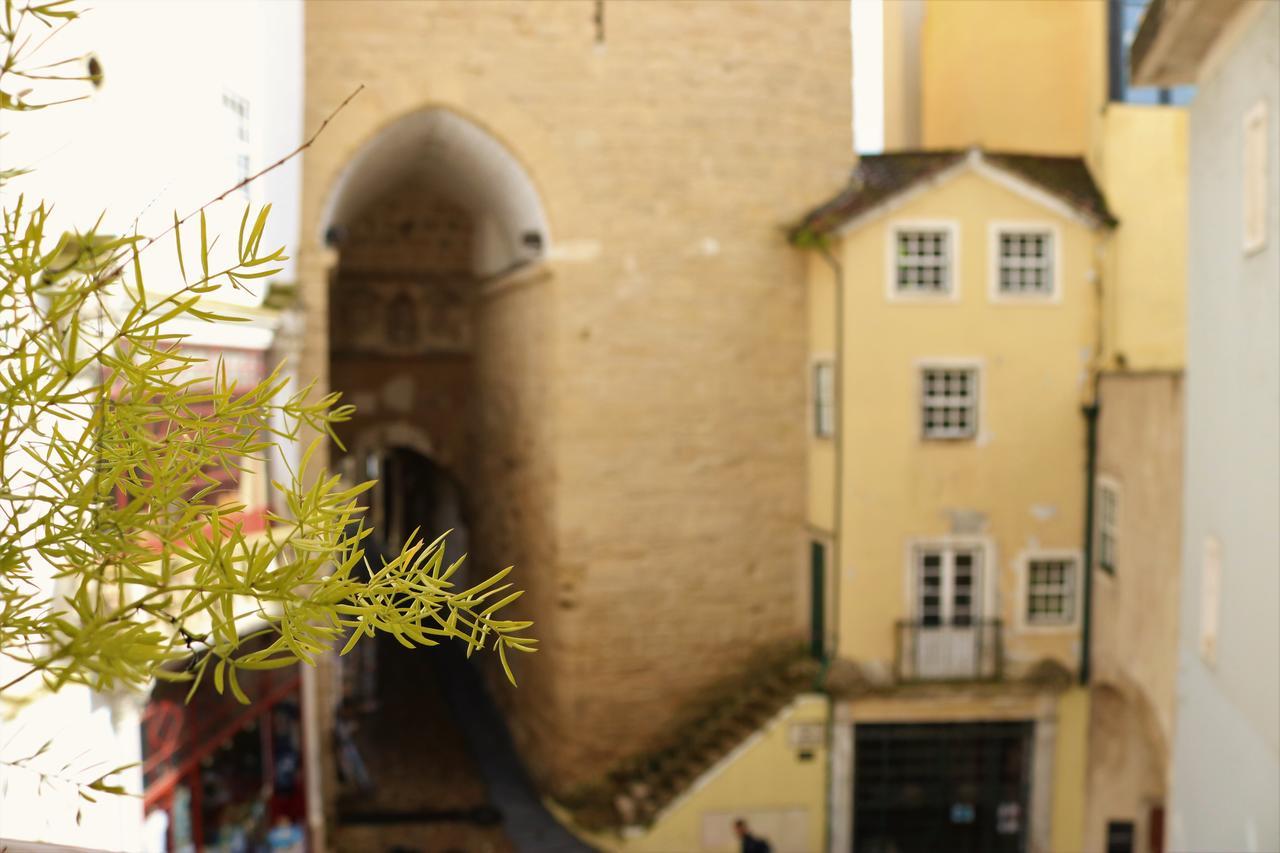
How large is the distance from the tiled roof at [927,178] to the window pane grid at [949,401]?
172cm

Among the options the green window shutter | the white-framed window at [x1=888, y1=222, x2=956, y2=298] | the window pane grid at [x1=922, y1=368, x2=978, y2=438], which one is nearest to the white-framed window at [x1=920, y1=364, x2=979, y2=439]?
the window pane grid at [x1=922, y1=368, x2=978, y2=438]

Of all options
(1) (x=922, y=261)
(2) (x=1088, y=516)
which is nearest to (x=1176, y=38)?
(1) (x=922, y=261)

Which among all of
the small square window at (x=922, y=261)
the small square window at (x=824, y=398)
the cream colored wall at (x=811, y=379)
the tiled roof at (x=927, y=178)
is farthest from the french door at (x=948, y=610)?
the tiled roof at (x=927, y=178)

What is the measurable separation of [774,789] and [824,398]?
3.78m

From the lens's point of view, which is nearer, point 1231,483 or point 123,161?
point 1231,483

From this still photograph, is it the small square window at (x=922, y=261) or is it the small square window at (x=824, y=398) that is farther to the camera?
the small square window at (x=824, y=398)

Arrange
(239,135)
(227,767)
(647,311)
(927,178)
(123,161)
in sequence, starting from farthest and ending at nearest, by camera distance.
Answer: (647,311), (927,178), (227,767), (239,135), (123,161)

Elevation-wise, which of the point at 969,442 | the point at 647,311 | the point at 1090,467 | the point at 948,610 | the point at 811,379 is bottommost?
the point at 948,610

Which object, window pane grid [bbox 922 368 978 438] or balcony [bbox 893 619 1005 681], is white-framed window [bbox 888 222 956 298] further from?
balcony [bbox 893 619 1005 681]

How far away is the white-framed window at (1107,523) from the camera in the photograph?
451 inches

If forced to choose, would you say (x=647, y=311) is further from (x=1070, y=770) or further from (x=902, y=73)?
(x=1070, y=770)

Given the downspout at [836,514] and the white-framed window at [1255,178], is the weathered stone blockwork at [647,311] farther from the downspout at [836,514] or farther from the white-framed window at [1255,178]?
the white-framed window at [1255,178]

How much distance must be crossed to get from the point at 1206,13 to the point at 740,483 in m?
7.06

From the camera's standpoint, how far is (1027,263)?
1229 centimetres
